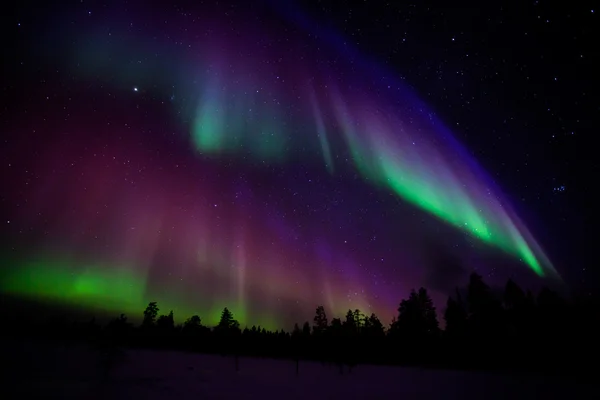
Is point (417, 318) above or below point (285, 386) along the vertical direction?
above

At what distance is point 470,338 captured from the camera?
133ft

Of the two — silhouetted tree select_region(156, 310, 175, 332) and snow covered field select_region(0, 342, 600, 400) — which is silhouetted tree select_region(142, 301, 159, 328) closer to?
silhouetted tree select_region(156, 310, 175, 332)

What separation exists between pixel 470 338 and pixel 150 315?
248 ft

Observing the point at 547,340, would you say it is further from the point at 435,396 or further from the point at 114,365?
the point at 114,365

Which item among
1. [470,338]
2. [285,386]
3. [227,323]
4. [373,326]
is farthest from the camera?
[227,323]

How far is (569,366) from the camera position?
113 feet

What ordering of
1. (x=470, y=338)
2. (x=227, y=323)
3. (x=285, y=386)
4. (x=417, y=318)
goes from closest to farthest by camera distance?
(x=285, y=386)
(x=470, y=338)
(x=417, y=318)
(x=227, y=323)

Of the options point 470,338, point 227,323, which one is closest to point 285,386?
point 470,338

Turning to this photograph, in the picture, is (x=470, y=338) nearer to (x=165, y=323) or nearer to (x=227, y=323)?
(x=227, y=323)

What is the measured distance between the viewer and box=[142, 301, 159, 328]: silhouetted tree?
79463 millimetres

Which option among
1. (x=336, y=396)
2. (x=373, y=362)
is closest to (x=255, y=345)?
(x=373, y=362)

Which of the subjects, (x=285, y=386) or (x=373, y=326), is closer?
(x=285, y=386)

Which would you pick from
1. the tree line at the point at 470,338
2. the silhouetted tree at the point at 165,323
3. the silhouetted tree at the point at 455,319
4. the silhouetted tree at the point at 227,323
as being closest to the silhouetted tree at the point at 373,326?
the tree line at the point at 470,338

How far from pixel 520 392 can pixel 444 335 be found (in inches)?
588
